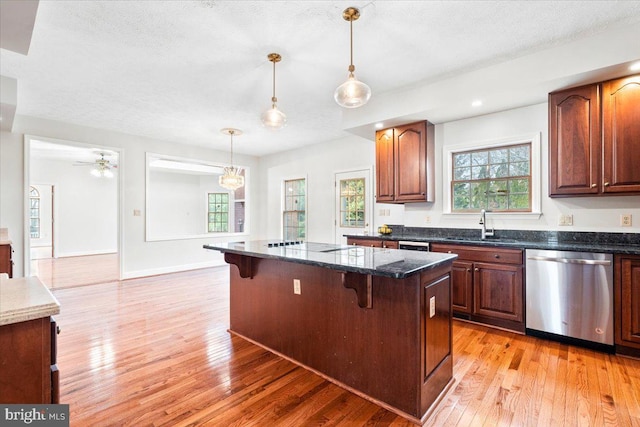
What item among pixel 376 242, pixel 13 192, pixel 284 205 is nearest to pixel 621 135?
pixel 376 242

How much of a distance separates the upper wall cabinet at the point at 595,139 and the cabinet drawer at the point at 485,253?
748mm

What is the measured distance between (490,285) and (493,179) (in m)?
1.34

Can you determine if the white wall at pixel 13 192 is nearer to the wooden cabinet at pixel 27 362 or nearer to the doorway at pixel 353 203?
the wooden cabinet at pixel 27 362

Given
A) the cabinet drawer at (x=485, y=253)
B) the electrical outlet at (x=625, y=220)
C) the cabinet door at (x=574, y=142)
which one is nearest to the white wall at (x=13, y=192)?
the cabinet drawer at (x=485, y=253)

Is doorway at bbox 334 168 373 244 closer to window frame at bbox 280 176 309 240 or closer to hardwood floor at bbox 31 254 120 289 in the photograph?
window frame at bbox 280 176 309 240

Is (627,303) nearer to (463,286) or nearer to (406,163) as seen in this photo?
(463,286)

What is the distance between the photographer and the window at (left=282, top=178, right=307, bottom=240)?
6707mm

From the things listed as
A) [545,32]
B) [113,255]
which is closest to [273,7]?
[545,32]

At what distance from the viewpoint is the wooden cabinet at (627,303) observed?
2473 mm

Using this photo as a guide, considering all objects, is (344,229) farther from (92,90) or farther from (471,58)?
(92,90)

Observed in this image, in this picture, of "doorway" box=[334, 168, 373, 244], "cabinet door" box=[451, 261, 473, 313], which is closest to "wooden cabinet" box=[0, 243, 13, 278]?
"doorway" box=[334, 168, 373, 244]

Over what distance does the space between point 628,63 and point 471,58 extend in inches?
45.7

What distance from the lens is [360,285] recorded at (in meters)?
1.94

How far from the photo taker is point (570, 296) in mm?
2750
